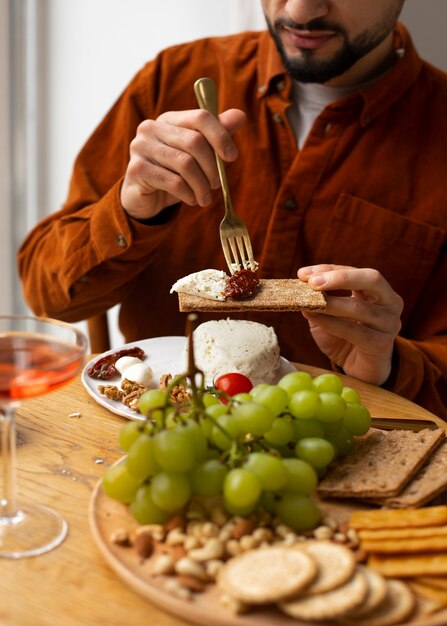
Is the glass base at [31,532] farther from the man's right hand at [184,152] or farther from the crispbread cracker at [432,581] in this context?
the man's right hand at [184,152]

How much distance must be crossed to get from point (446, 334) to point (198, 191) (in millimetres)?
762

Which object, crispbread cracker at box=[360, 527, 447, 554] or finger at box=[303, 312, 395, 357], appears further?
finger at box=[303, 312, 395, 357]

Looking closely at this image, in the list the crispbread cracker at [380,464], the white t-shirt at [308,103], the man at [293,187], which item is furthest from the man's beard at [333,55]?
the crispbread cracker at [380,464]

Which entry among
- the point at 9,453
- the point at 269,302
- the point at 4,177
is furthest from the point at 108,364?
the point at 4,177

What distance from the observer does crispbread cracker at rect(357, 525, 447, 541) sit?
931 mm

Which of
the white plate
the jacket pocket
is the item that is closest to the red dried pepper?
the white plate

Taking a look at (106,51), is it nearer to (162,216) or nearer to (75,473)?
(162,216)

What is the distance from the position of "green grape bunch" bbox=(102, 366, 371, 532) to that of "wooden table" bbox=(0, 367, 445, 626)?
0.09 meters

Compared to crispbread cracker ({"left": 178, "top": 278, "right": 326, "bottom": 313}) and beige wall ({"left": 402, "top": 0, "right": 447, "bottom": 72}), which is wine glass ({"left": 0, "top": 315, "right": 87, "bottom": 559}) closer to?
crispbread cracker ({"left": 178, "top": 278, "right": 326, "bottom": 313})

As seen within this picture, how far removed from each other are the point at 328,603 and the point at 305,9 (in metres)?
1.35

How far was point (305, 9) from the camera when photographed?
5.78 ft

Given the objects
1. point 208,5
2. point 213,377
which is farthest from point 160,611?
point 208,5

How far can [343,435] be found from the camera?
1.18 metres

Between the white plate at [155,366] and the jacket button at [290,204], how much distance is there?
453mm
